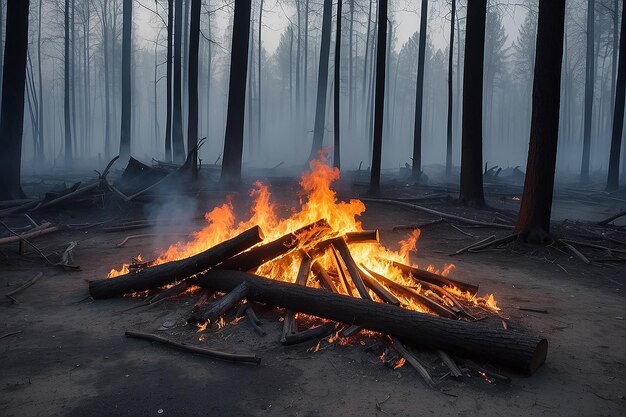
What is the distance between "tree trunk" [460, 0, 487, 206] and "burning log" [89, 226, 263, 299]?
9366mm

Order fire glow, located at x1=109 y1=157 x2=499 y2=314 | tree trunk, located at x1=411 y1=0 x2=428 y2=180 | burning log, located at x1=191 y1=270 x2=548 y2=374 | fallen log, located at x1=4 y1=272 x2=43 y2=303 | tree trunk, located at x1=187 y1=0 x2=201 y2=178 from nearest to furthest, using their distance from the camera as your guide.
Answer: burning log, located at x1=191 y1=270 x2=548 y2=374 < fallen log, located at x1=4 y1=272 x2=43 y2=303 < fire glow, located at x1=109 y1=157 x2=499 y2=314 < tree trunk, located at x1=187 y1=0 x2=201 y2=178 < tree trunk, located at x1=411 y1=0 x2=428 y2=180

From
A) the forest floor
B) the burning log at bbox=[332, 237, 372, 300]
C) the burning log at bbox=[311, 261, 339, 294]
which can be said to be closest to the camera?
the forest floor

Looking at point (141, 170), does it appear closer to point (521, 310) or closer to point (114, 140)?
point (521, 310)

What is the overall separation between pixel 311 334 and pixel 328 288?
40.8 inches

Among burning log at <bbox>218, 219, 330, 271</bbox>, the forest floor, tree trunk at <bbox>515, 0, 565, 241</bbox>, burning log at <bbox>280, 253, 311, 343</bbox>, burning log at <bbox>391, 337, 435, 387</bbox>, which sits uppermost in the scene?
tree trunk at <bbox>515, 0, 565, 241</bbox>

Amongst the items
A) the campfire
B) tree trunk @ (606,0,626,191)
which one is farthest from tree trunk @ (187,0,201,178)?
tree trunk @ (606,0,626,191)

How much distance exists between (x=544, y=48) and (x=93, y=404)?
33.2 ft

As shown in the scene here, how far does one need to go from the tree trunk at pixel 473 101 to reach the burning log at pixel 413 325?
928 cm

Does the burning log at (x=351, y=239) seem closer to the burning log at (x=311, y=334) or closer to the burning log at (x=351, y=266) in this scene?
the burning log at (x=351, y=266)

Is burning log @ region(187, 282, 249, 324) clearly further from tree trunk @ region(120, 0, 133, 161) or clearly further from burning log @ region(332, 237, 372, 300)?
tree trunk @ region(120, 0, 133, 161)

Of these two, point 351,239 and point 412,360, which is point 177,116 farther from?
point 412,360

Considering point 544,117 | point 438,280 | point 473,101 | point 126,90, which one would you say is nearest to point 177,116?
point 126,90

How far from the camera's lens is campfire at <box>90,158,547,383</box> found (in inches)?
162

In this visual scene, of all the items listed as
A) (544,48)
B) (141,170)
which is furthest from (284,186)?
(544,48)
